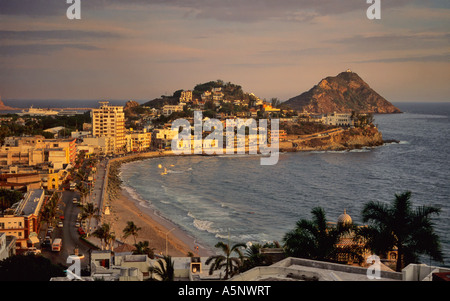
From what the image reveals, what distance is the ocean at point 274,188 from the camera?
1833 cm

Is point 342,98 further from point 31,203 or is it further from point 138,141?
point 31,203

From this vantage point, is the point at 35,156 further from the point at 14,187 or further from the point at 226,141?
the point at 226,141

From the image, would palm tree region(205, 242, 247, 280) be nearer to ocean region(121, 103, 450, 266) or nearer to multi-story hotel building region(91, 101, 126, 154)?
ocean region(121, 103, 450, 266)

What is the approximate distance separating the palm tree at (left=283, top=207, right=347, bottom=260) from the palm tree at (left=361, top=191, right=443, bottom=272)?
1.82 feet

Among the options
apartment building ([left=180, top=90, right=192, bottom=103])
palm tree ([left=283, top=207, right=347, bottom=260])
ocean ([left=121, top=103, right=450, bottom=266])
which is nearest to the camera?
palm tree ([left=283, top=207, right=347, bottom=260])

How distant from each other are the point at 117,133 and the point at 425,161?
24708mm

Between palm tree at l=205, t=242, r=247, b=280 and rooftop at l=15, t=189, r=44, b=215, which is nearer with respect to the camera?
palm tree at l=205, t=242, r=247, b=280

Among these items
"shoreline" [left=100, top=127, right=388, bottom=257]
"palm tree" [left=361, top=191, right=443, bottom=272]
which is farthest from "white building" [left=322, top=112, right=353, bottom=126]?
"palm tree" [left=361, top=191, right=443, bottom=272]

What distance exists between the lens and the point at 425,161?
39.8 meters

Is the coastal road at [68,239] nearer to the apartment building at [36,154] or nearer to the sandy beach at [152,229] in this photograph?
the sandy beach at [152,229]

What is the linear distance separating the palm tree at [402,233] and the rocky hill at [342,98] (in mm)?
117044

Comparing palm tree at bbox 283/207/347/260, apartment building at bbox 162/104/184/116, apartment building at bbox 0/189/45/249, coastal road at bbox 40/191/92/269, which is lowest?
coastal road at bbox 40/191/92/269

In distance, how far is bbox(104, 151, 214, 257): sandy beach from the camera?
15.2 meters

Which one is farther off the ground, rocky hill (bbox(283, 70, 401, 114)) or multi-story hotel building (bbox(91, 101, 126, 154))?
rocky hill (bbox(283, 70, 401, 114))
